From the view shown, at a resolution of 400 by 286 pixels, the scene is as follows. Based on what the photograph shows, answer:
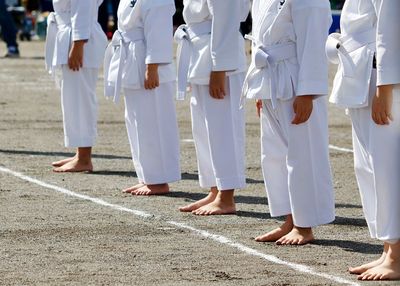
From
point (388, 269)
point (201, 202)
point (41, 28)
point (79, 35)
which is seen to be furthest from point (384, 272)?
point (41, 28)

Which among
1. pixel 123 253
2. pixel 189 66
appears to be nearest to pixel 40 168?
pixel 189 66

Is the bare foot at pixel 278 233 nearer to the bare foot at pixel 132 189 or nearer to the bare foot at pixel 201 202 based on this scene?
the bare foot at pixel 201 202

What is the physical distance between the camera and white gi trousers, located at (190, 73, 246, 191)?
10008 mm

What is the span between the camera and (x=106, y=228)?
9477 millimetres

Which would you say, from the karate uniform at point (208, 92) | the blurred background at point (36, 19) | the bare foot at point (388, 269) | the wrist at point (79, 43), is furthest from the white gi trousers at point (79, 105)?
the blurred background at point (36, 19)

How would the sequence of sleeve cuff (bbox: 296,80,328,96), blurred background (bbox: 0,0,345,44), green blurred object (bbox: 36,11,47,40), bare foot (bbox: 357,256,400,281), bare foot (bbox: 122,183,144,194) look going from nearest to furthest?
bare foot (bbox: 357,256,400,281) < sleeve cuff (bbox: 296,80,328,96) < bare foot (bbox: 122,183,144,194) < blurred background (bbox: 0,0,345,44) < green blurred object (bbox: 36,11,47,40)

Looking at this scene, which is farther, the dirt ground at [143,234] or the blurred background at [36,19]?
the blurred background at [36,19]

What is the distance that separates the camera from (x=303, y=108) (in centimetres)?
846

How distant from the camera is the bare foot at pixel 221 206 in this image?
1005cm

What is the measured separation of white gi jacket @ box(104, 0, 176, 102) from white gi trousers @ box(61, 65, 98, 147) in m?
1.33

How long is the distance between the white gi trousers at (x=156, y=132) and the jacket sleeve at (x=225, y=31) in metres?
1.44

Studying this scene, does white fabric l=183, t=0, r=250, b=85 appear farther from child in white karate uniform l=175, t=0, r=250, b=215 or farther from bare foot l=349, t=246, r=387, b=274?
bare foot l=349, t=246, r=387, b=274

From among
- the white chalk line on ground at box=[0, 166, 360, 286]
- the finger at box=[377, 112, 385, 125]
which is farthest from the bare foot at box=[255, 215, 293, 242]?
the finger at box=[377, 112, 385, 125]

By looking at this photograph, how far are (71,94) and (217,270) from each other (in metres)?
5.05
